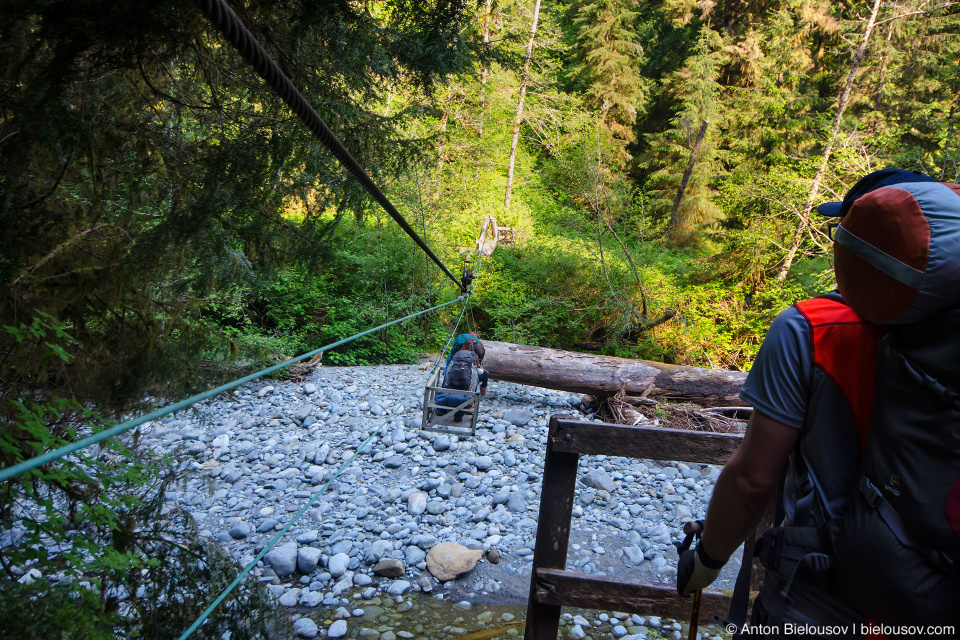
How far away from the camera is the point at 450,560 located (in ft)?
12.6

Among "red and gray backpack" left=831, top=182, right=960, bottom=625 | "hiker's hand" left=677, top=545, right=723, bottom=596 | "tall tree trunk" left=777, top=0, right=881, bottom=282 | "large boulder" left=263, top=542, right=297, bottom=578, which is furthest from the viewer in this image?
"tall tree trunk" left=777, top=0, right=881, bottom=282

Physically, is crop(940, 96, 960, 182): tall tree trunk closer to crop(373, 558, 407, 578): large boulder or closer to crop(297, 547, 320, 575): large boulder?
crop(373, 558, 407, 578): large boulder

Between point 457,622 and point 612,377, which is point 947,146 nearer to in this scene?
point 612,377

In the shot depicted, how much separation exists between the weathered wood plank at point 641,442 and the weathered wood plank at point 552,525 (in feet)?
0.19

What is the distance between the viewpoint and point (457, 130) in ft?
50.5

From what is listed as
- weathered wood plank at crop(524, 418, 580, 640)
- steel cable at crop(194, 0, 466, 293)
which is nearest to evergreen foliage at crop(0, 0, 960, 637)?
steel cable at crop(194, 0, 466, 293)

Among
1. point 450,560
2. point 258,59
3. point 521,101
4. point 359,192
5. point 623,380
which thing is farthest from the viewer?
point 521,101

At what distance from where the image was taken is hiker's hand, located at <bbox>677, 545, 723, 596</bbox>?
136cm

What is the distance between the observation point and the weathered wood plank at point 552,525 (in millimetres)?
2176

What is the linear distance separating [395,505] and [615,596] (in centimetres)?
291

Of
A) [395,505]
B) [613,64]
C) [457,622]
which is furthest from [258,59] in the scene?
[613,64]

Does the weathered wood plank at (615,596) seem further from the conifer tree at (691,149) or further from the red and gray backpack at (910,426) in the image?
the conifer tree at (691,149)

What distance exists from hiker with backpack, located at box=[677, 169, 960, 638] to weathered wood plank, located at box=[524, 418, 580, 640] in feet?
3.23

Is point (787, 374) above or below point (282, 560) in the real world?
above
